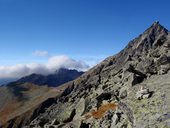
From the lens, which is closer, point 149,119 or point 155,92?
point 149,119

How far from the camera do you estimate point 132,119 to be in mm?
37531

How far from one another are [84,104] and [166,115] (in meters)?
41.4

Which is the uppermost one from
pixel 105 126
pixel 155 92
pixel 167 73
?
pixel 167 73

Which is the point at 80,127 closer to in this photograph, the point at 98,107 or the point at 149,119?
the point at 98,107

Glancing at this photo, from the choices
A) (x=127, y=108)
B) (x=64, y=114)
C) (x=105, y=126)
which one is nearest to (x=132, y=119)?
(x=127, y=108)

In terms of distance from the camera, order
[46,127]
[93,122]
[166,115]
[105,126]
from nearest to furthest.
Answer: [166,115] → [105,126] → [93,122] → [46,127]

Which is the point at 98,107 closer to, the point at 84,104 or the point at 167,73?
the point at 84,104

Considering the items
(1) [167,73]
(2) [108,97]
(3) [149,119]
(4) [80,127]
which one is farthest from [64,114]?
(3) [149,119]

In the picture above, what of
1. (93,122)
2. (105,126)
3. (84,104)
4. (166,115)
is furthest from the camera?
(84,104)

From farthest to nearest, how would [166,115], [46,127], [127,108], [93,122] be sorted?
[46,127] < [93,122] < [127,108] < [166,115]

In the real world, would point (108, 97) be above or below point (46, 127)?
above

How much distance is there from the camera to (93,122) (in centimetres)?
5475

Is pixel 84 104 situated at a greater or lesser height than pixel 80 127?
greater

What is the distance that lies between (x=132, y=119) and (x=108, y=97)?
117 ft
